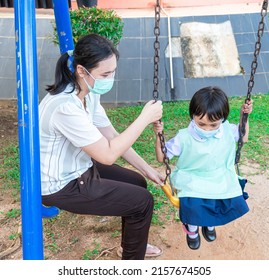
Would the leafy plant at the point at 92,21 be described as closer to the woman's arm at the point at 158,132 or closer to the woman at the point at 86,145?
the woman at the point at 86,145

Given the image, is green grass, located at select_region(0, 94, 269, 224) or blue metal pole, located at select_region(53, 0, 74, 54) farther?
green grass, located at select_region(0, 94, 269, 224)

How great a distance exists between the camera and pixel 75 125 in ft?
7.35

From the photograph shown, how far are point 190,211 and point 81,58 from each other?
1.01 meters

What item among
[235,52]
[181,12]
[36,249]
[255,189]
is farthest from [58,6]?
[181,12]

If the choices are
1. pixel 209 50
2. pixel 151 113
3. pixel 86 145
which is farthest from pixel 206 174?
pixel 209 50

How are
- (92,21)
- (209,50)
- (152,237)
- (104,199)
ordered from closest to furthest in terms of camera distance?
(104,199)
(152,237)
(92,21)
(209,50)

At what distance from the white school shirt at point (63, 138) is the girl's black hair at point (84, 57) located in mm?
38

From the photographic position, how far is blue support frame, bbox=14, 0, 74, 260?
2178mm

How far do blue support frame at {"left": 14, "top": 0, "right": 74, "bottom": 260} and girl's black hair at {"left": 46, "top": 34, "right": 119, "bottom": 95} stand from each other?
16 centimetres

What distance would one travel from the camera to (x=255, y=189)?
399 cm

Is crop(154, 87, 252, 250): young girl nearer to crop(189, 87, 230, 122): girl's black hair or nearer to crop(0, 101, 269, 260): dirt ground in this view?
crop(189, 87, 230, 122): girl's black hair

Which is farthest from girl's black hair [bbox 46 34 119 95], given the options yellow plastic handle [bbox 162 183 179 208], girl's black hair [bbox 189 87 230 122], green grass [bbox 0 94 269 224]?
green grass [bbox 0 94 269 224]

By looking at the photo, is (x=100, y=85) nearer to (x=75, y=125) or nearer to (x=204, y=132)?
(x=75, y=125)

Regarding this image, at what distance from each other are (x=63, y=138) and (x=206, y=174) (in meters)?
0.84
